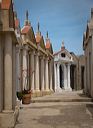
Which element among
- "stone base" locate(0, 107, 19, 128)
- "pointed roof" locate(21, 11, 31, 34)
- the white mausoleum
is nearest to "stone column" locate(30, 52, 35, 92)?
"pointed roof" locate(21, 11, 31, 34)

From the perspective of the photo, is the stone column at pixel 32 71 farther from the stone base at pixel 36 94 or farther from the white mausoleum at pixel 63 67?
the white mausoleum at pixel 63 67

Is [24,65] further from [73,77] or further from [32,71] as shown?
[73,77]

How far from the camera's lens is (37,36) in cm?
2764

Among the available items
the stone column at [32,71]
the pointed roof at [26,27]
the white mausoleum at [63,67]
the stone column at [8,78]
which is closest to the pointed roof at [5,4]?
the stone column at [8,78]

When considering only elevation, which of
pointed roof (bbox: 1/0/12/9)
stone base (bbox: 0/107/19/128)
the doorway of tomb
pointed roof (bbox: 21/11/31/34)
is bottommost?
stone base (bbox: 0/107/19/128)

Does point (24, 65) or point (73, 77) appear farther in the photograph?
point (73, 77)

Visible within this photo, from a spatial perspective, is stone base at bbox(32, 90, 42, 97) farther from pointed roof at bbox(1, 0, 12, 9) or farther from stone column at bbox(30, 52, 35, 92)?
pointed roof at bbox(1, 0, 12, 9)

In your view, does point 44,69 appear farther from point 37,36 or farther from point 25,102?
point 25,102

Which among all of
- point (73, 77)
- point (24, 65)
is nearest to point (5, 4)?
point (24, 65)

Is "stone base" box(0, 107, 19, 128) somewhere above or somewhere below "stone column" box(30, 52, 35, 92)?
below

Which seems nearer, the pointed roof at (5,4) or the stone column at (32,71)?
the pointed roof at (5,4)

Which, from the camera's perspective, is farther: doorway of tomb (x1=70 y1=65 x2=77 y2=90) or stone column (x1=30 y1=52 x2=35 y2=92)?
doorway of tomb (x1=70 y1=65 x2=77 y2=90)

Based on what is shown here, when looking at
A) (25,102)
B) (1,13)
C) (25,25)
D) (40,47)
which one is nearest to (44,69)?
(40,47)

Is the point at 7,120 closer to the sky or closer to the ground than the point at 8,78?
closer to the ground
